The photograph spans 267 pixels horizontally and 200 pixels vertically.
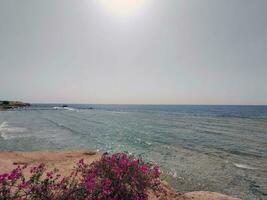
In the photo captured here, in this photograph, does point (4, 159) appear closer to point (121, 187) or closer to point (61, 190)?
point (61, 190)

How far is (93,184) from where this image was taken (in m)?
7.25

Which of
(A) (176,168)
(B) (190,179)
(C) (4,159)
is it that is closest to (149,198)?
(B) (190,179)

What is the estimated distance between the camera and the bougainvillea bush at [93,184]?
685 centimetres

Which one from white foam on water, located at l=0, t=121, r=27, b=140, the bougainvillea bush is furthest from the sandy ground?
white foam on water, located at l=0, t=121, r=27, b=140

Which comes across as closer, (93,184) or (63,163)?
(93,184)

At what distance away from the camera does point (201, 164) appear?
639 inches

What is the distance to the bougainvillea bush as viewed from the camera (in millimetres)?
6848

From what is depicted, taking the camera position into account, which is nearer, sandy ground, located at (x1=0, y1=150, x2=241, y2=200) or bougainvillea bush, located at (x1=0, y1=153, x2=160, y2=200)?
bougainvillea bush, located at (x1=0, y1=153, x2=160, y2=200)

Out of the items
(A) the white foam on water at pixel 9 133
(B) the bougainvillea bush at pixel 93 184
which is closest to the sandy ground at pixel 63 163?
(B) the bougainvillea bush at pixel 93 184

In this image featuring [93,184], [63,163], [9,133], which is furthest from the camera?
[9,133]

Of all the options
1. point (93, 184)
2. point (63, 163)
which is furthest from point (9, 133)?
point (93, 184)

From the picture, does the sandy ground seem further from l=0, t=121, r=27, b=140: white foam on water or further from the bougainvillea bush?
l=0, t=121, r=27, b=140: white foam on water

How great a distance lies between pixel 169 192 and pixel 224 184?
4.28 metres

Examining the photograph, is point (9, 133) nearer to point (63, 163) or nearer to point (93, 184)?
point (63, 163)
